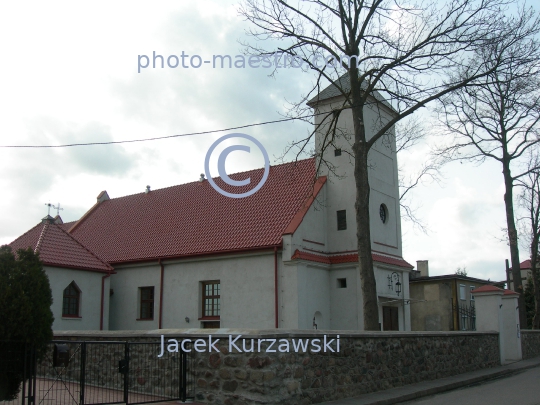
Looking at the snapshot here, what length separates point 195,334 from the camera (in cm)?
1216

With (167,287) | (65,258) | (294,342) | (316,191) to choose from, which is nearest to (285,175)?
(316,191)

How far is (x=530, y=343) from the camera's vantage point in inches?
987

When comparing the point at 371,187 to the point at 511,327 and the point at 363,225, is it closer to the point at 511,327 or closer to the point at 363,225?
the point at 363,225

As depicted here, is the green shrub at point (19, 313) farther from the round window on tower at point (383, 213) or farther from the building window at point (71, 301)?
the round window on tower at point (383, 213)

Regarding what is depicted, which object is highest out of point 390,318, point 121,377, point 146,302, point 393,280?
point 393,280

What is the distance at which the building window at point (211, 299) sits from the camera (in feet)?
82.6

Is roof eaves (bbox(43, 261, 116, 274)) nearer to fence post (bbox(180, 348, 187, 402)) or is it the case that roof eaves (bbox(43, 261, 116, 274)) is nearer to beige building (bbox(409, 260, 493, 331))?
fence post (bbox(180, 348, 187, 402))

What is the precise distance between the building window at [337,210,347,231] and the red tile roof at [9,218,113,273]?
37.1 ft

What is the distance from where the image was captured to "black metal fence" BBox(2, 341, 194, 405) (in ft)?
36.9

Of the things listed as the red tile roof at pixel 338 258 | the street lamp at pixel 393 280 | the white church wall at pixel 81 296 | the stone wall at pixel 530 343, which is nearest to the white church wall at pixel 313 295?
the red tile roof at pixel 338 258

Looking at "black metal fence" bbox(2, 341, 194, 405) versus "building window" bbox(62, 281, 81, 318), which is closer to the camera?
"black metal fence" bbox(2, 341, 194, 405)

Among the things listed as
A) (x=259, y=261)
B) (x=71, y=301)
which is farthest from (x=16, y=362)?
(x=71, y=301)

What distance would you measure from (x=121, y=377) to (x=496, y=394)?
29.8 ft

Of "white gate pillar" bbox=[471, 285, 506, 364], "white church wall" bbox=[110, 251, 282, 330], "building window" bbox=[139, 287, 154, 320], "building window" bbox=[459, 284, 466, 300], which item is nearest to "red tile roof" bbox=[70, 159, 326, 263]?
"white church wall" bbox=[110, 251, 282, 330]
